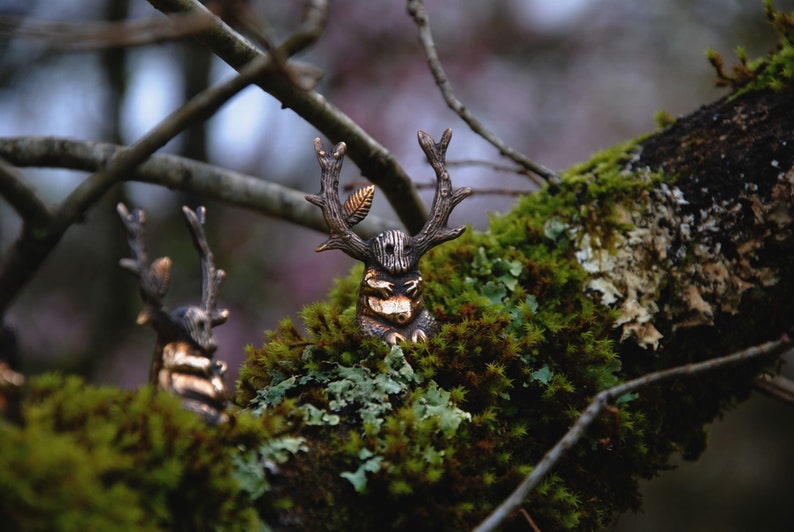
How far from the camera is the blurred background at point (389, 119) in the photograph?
5.93 meters

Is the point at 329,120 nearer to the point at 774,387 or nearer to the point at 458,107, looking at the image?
the point at 458,107

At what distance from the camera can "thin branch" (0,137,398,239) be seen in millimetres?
2467

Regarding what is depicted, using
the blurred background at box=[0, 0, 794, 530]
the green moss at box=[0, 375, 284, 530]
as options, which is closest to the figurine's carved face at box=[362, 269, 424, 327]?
the green moss at box=[0, 375, 284, 530]

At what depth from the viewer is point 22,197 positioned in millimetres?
1510

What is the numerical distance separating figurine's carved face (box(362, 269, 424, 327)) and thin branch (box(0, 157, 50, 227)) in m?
0.93

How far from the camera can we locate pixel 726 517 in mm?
7480

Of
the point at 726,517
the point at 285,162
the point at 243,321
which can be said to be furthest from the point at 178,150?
the point at 726,517

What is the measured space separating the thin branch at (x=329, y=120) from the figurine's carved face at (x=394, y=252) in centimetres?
51

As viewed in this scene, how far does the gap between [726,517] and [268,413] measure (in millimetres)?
7455

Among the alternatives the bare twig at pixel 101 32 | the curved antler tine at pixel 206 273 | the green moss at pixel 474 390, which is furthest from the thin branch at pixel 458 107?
the bare twig at pixel 101 32

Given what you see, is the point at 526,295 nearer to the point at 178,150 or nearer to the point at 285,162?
the point at 178,150

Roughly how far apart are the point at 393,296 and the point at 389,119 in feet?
17.3

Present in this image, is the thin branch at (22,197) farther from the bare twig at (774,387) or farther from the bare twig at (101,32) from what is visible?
the bare twig at (774,387)

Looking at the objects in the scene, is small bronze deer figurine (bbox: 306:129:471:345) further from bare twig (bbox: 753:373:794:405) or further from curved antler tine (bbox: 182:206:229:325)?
bare twig (bbox: 753:373:794:405)
